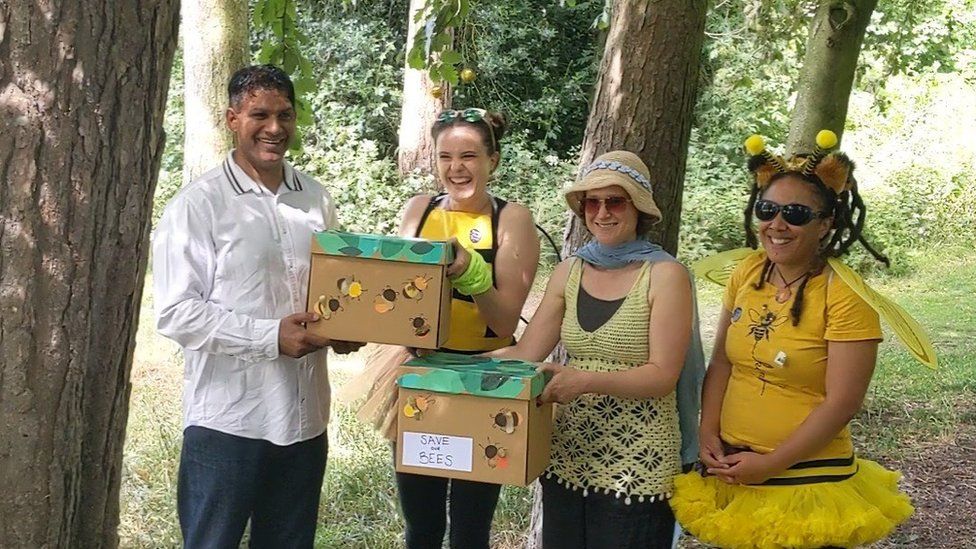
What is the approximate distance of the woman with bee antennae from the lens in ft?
8.20

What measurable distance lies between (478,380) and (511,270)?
0.68m

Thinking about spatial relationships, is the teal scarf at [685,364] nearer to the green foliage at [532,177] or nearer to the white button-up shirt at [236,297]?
the white button-up shirt at [236,297]

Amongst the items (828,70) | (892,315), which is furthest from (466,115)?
(828,70)

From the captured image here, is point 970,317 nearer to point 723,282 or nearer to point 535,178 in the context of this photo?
point 535,178

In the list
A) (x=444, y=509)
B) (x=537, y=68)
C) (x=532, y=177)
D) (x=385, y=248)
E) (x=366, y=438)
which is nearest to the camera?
(x=385, y=248)

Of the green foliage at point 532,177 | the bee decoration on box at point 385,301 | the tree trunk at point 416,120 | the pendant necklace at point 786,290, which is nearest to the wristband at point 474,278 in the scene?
the bee decoration on box at point 385,301

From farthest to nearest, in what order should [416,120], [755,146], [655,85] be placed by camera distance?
1. [416,120]
2. [655,85]
3. [755,146]

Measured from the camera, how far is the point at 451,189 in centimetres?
317

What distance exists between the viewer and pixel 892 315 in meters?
2.59

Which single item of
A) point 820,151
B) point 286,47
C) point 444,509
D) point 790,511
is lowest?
point 444,509

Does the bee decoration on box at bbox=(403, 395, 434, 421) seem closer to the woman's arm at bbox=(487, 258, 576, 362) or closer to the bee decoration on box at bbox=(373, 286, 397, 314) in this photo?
the bee decoration on box at bbox=(373, 286, 397, 314)

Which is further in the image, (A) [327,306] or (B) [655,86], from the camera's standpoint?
(B) [655,86]

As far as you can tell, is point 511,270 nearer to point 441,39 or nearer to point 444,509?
point 444,509

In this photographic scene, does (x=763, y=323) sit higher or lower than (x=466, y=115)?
lower
